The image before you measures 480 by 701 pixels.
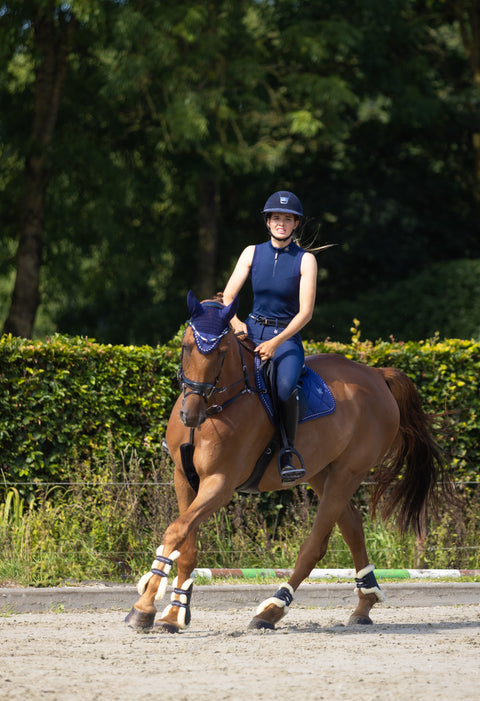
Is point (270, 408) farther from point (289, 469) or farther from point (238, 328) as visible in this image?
point (238, 328)

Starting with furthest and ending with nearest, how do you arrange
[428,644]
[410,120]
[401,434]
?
[410,120] → [401,434] → [428,644]

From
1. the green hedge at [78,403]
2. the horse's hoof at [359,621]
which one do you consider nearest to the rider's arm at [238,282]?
the horse's hoof at [359,621]

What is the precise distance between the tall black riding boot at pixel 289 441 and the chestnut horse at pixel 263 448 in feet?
0.42

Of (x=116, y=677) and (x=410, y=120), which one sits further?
(x=410, y=120)

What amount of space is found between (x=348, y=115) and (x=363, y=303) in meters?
4.66

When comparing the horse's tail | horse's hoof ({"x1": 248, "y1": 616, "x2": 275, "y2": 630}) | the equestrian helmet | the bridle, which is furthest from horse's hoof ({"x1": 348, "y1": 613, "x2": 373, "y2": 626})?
the equestrian helmet

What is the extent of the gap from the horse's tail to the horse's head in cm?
249

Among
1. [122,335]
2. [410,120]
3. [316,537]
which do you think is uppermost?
[410,120]

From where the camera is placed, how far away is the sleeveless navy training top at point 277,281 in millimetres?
7289

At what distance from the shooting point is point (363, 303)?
23031 millimetres

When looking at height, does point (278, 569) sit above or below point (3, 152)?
below

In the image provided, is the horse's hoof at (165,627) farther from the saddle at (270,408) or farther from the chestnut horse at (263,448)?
the saddle at (270,408)

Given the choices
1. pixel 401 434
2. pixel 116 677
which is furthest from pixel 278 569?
pixel 116 677

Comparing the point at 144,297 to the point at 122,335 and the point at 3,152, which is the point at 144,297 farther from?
the point at 3,152
